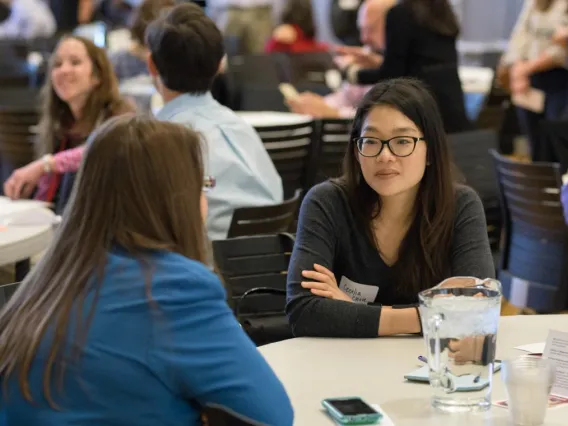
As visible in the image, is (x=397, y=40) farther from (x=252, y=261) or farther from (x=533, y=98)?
(x=252, y=261)

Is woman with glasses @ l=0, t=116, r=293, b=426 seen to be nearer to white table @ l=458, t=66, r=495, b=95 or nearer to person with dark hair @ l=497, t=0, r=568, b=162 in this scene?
person with dark hair @ l=497, t=0, r=568, b=162

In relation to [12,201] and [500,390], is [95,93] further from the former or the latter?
[500,390]

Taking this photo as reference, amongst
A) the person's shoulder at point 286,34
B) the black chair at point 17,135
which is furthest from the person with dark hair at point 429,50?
the person's shoulder at point 286,34

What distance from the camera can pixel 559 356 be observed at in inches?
75.0

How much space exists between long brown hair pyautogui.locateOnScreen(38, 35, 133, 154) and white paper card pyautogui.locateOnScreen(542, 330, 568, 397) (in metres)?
2.66

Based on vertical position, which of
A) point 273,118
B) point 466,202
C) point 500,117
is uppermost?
point 466,202

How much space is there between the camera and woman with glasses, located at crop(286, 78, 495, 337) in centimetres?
247

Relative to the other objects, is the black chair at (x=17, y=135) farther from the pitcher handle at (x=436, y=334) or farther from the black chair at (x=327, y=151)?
the pitcher handle at (x=436, y=334)

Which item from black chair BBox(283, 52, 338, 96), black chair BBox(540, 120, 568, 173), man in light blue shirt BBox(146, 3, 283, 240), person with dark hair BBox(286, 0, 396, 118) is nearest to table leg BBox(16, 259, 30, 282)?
man in light blue shirt BBox(146, 3, 283, 240)

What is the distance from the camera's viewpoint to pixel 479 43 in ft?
37.0

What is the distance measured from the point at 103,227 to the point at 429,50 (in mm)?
3920

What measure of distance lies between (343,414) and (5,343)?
55 centimetres

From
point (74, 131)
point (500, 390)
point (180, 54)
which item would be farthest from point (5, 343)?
point (74, 131)

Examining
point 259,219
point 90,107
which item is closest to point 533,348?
point 259,219
